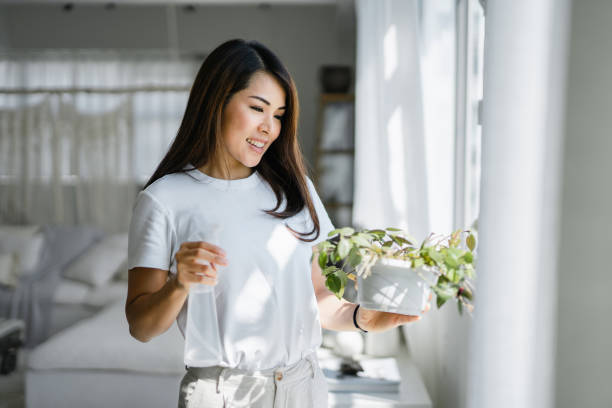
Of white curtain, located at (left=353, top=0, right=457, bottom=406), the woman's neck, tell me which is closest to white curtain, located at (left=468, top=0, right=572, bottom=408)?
the woman's neck

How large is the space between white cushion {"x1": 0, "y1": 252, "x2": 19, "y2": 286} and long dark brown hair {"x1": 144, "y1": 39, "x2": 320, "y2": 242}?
127 inches

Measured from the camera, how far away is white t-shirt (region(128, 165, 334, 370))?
1052 millimetres

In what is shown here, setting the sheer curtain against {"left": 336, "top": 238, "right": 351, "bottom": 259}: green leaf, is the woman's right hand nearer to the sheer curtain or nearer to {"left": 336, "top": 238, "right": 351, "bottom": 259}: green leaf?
{"left": 336, "top": 238, "right": 351, "bottom": 259}: green leaf

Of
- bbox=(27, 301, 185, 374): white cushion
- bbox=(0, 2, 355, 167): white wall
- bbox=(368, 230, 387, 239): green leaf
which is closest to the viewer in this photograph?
bbox=(368, 230, 387, 239): green leaf

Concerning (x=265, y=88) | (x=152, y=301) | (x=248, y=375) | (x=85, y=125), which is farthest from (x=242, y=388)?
(x=85, y=125)

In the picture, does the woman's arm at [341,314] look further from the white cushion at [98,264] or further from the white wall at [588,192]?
the white cushion at [98,264]

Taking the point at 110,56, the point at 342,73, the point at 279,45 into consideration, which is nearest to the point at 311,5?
the point at 279,45

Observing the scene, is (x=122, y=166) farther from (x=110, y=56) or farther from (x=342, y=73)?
(x=342, y=73)

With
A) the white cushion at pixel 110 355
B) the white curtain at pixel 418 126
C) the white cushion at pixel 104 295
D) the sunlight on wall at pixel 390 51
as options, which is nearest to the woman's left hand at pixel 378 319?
the white curtain at pixel 418 126

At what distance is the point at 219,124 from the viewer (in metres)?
1.12

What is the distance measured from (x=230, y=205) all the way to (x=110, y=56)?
12.4ft

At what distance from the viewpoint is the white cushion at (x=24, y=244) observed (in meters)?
4.02

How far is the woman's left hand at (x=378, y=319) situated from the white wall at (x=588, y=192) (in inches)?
13.2

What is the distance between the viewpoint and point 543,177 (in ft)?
2.36
